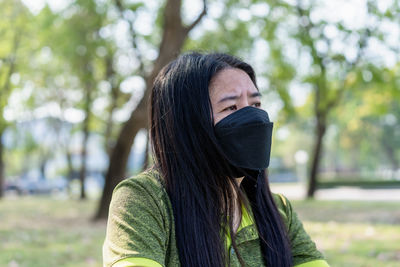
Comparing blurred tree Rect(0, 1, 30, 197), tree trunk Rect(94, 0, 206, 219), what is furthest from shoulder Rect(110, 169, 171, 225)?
blurred tree Rect(0, 1, 30, 197)

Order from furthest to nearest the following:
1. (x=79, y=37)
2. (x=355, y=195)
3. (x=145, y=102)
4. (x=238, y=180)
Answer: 1. (x=355, y=195)
2. (x=79, y=37)
3. (x=145, y=102)
4. (x=238, y=180)

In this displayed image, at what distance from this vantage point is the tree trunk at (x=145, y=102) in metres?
8.80

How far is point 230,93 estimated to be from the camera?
5.24 ft

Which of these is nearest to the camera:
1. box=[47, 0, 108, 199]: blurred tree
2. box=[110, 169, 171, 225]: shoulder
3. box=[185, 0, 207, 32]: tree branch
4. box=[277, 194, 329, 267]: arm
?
box=[110, 169, 171, 225]: shoulder

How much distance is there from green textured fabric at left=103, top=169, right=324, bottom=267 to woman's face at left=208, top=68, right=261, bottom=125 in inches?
12.8

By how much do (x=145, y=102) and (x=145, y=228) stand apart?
7640 millimetres

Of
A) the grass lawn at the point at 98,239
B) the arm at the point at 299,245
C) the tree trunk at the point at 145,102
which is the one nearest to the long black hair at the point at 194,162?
the arm at the point at 299,245

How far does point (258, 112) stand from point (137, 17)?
13765 mm

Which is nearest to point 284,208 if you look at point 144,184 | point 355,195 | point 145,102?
point 144,184

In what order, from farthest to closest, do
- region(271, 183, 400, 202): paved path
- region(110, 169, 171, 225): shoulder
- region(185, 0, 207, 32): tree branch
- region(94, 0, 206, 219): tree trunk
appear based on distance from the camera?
region(271, 183, 400, 202): paved path
region(185, 0, 207, 32): tree branch
region(94, 0, 206, 219): tree trunk
region(110, 169, 171, 225): shoulder

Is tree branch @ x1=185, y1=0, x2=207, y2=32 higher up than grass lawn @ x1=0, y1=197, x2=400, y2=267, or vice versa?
tree branch @ x1=185, y1=0, x2=207, y2=32

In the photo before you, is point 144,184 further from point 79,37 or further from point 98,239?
point 79,37

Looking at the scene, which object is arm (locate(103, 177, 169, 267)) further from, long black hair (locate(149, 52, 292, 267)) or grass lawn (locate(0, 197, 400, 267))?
grass lawn (locate(0, 197, 400, 267))

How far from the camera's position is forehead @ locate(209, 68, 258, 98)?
5.21ft
